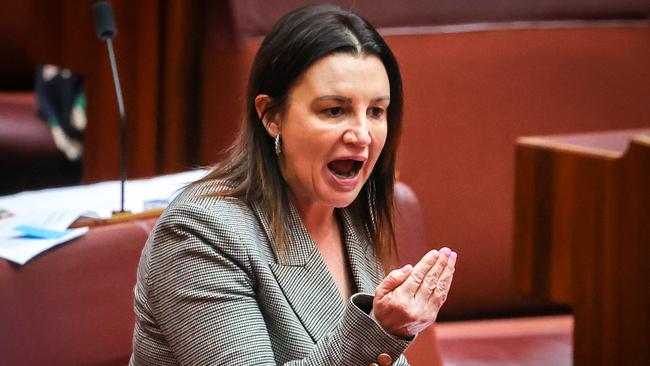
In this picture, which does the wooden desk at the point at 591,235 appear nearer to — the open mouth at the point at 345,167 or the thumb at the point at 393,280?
the open mouth at the point at 345,167

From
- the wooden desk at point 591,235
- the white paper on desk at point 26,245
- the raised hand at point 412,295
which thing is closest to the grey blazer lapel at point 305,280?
the raised hand at point 412,295

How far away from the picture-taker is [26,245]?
143cm

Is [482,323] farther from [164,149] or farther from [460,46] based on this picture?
[164,149]

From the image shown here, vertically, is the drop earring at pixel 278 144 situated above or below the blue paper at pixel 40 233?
above

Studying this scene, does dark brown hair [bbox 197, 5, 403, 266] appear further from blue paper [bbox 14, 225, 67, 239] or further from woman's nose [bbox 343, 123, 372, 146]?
blue paper [bbox 14, 225, 67, 239]

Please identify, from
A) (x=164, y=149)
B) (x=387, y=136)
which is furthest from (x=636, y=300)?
(x=164, y=149)

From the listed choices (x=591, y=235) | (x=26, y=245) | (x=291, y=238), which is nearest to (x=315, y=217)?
(x=291, y=238)

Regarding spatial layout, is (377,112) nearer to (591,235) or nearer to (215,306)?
(215,306)

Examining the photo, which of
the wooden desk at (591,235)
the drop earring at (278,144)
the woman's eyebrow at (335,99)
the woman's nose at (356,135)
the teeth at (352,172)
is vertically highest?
the woman's eyebrow at (335,99)

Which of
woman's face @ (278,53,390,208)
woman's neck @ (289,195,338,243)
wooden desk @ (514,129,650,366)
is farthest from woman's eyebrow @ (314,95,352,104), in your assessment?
wooden desk @ (514,129,650,366)

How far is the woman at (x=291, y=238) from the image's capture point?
1123 millimetres

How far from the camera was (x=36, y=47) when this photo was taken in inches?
114

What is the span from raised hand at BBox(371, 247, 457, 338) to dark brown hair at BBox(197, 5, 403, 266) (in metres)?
0.18

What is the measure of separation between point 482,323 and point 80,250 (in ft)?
4.08
